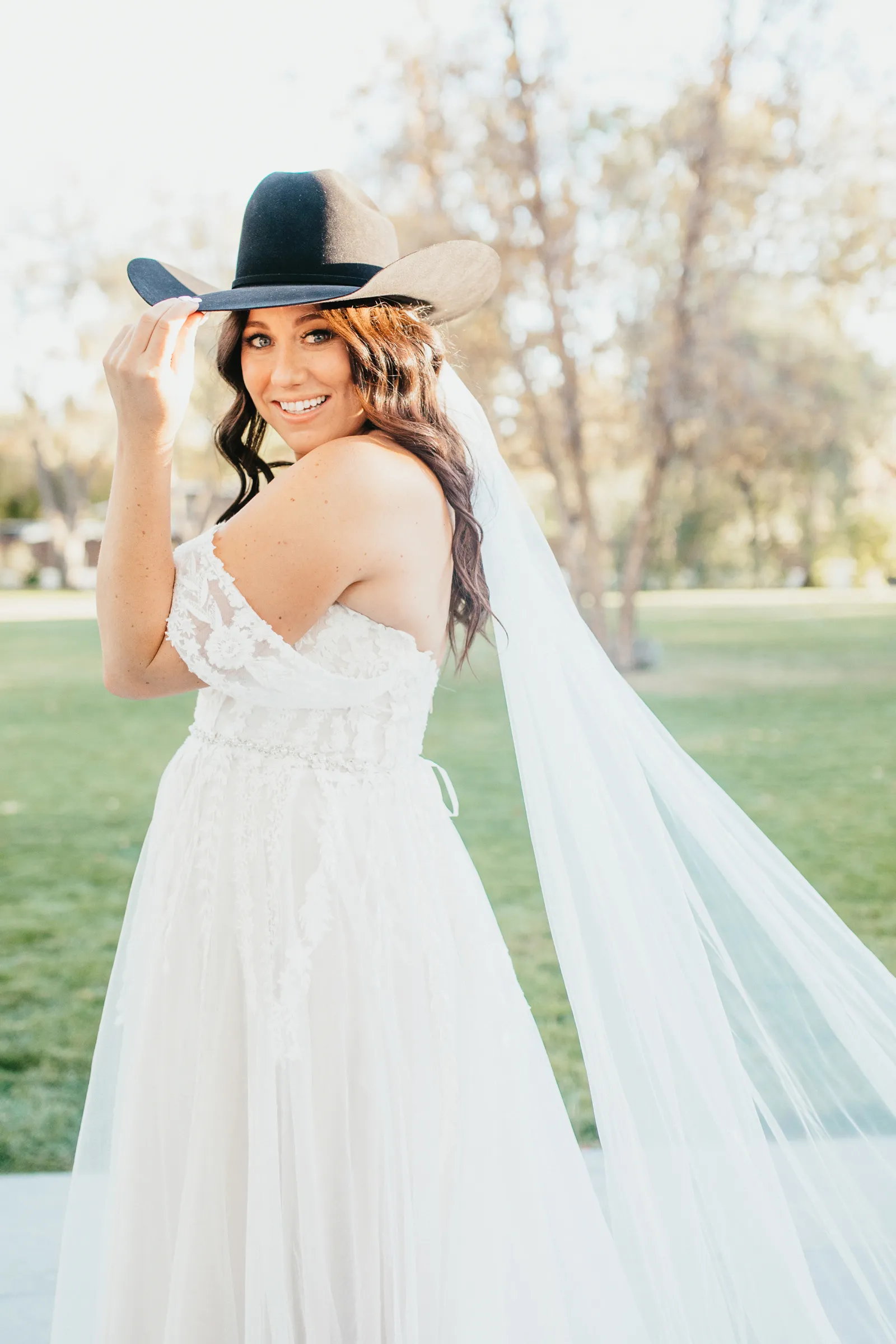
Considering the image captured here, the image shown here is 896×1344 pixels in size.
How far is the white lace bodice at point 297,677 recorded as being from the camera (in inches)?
56.2

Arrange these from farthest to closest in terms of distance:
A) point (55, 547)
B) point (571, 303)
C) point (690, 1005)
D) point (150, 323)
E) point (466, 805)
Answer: point (55, 547) < point (571, 303) < point (466, 805) < point (690, 1005) < point (150, 323)

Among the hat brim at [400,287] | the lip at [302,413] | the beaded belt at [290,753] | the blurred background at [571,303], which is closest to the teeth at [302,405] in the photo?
the lip at [302,413]

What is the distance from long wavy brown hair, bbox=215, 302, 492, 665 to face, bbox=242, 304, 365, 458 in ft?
0.06

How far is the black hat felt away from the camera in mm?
1589

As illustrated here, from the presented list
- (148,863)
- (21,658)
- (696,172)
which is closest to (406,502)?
(148,863)

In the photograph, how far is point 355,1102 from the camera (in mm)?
1517

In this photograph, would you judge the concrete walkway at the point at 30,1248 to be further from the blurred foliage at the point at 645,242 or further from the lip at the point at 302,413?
the blurred foliage at the point at 645,242

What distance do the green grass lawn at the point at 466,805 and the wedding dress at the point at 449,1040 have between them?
0.58 m

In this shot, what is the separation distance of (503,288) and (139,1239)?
12.9 meters

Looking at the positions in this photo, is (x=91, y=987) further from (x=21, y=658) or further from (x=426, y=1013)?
(x=21, y=658)

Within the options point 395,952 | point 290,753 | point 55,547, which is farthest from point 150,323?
point 55,547

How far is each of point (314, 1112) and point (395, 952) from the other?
0.71 feet

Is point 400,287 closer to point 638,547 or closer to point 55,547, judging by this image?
point 638,547

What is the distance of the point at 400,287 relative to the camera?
1573mm
